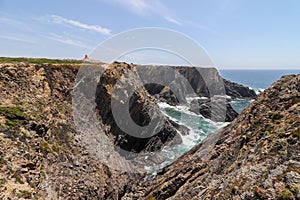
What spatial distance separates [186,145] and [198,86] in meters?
70.3

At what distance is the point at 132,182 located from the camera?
2519 centimetres

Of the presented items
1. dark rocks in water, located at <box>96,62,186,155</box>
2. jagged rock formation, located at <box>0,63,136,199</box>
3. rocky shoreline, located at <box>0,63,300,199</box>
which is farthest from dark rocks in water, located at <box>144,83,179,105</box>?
jagged rock formation, located at <box>0,63,136,199</box>

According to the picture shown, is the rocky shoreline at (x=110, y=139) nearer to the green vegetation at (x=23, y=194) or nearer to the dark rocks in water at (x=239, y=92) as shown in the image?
the green vegetation at (x=23, y=194)

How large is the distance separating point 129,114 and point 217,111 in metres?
39.2

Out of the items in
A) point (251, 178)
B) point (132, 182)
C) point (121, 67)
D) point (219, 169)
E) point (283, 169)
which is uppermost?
point (121, 67)

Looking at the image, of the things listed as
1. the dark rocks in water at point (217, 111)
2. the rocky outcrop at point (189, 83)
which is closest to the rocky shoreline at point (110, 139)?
the dark rocks in water at point (217, 111)

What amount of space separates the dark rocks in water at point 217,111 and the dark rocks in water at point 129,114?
24047 mm

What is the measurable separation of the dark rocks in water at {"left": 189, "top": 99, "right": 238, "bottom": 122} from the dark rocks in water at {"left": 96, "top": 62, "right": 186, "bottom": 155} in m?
24.0

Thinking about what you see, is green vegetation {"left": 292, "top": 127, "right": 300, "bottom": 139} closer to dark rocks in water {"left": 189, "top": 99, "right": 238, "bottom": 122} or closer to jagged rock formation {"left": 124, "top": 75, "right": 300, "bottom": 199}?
jagged rock formation {"left": 124, "top": 75, "right": 300, "bottom": 199}

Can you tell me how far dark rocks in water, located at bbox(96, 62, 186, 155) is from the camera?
31.9 m

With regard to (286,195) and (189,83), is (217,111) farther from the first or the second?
(286,195)

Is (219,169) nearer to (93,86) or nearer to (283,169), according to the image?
(283,169)

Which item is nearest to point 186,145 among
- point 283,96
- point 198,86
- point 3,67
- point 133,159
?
point 133,159

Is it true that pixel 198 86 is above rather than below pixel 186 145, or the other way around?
above
